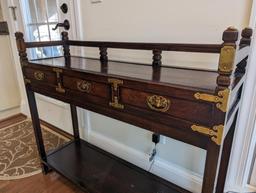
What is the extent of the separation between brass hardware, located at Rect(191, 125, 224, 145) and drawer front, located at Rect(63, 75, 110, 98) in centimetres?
42

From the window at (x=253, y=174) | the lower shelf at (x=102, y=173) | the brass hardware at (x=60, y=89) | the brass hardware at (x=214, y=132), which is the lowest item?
the lower shelf at (x=102, y=173)

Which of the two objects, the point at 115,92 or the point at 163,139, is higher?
the point at 115,92

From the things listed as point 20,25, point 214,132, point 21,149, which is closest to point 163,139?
point 214,132

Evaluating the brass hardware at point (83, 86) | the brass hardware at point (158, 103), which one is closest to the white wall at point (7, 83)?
the brass hardware at point (83, 86)

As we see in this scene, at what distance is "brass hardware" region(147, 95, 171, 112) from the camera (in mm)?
742

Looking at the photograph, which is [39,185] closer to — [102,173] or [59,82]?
[102,173]

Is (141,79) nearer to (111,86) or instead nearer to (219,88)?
(111,86)

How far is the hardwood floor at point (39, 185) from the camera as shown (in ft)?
4.80

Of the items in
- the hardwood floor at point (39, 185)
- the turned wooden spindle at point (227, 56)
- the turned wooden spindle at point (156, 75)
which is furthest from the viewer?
the hardwood floor at point (39, 185)

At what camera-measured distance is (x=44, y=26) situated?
6.42ft

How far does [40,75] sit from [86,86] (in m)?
0.41

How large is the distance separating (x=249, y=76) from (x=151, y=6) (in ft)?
2.09

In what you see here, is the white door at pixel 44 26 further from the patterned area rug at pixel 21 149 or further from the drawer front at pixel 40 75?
the drawer front at pixel 40 75

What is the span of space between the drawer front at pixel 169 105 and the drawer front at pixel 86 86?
0.10 meters
